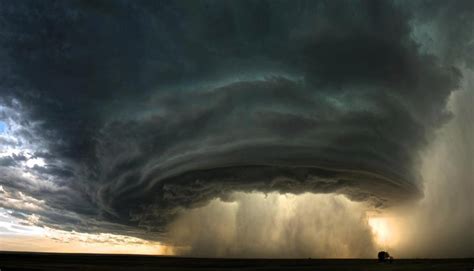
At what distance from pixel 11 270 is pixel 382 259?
155930mm

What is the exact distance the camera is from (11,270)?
220ft

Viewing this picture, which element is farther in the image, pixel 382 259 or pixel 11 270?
pixel 382 259

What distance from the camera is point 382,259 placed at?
172 metres
